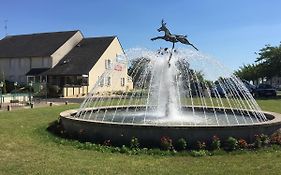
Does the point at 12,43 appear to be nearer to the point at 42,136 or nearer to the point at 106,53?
the point at 106,53

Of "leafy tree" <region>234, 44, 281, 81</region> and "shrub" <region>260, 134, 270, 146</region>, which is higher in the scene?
"leafy tree" <region>234, 44, 281, 81</region>

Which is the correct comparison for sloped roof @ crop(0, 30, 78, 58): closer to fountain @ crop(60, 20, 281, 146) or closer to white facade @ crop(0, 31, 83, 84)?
white facade @ crop(0, 31, 83, 84)

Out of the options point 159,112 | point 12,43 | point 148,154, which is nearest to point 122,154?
point 148,154

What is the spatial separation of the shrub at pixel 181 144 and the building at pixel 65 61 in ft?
128

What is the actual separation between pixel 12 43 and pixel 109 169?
60040 millimetres

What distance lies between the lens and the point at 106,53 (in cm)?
5891

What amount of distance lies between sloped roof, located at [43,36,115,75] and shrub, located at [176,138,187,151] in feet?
138

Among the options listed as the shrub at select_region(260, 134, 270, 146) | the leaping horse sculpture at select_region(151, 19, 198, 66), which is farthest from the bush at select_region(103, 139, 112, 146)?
the leaping horse sculpture at select_region(151, 19, 198, 66)

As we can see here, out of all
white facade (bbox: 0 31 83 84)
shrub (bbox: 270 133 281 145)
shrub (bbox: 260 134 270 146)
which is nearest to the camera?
shrub (bbox: 260 134 270 146)

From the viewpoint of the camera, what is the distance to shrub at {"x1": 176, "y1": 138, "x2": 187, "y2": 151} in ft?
38.6

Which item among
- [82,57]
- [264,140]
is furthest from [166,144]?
[82,57]

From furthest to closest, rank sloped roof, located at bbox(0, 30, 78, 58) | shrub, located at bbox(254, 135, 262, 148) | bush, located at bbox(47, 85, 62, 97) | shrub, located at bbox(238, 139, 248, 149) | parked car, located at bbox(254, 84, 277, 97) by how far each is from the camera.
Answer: sloped roof, located at bbox(0, 30, 78, 58)
parked car, located at bbox(254, 84, 277, 97)
bush, located at bbox(47, 85, 62, 97)
shrub, located at bbox(254, 135, 262, 148)
shrub, located at bbox(238, 139, 248, 149)

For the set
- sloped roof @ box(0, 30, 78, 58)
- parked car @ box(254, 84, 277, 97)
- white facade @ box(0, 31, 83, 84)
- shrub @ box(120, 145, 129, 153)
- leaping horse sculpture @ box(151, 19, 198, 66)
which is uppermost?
sloped roof @ box(0, 30, 78, 58)

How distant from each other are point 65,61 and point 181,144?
4732 centimetres
